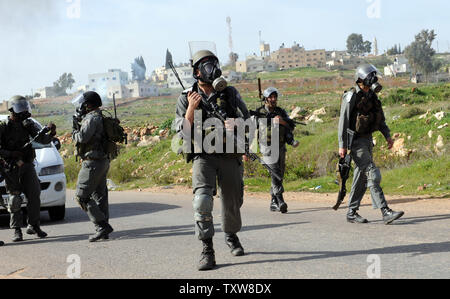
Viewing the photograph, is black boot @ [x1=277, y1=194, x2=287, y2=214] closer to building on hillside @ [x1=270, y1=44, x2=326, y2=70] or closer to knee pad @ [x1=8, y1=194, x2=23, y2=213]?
knee pad @ [x1=8, y1=194, x2=23, y2=213]

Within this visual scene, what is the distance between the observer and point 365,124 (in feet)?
23.6

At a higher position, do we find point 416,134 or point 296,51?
point 296,51

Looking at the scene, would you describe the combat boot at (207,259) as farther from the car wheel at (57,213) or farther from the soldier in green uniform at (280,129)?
the car wheel at (57,213)

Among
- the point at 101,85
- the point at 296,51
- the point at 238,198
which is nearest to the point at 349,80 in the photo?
the point at 101,85

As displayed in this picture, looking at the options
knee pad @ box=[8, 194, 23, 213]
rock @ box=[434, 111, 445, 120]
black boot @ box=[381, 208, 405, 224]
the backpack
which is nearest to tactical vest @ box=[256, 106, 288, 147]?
black boot @ box=[381, 208, 405, 224]

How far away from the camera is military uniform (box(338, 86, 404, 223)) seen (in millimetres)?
7188

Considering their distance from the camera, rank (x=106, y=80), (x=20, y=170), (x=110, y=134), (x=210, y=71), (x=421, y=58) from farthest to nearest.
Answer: (x=106, y=80)
(x=421, y=58)
(x=20, y=170)
(x=110, y=134)
(x=210, y=71)

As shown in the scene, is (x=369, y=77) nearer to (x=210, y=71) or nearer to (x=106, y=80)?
(x=210, y=71)

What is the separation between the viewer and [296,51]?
162 metres

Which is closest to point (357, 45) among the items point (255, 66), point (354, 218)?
point (255, 66)

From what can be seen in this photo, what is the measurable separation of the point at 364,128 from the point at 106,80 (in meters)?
110

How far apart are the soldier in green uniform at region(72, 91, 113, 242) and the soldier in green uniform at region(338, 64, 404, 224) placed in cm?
310

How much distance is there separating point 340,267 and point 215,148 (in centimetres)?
→ 158
